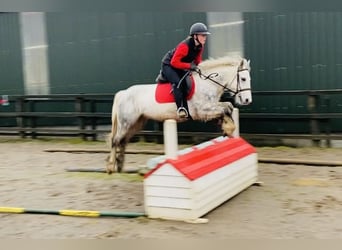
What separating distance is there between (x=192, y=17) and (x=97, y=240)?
697cm

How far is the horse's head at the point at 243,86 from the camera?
6.77 meters

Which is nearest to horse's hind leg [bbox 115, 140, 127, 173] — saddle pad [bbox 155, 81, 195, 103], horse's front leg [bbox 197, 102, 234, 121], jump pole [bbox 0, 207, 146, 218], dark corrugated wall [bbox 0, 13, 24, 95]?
saddle pad [bbox 155, 81, 195, 103]

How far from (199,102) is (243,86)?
630mm

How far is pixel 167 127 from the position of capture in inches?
198

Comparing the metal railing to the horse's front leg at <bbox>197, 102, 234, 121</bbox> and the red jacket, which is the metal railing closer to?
the horse's front leg at <bbox>197, 102, 234, 121</bbox>

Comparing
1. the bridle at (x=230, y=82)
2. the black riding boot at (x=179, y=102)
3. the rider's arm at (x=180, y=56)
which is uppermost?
the rider's arm at (x=180, y=56)

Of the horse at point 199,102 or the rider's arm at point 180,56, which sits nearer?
the rider's arm at point 180,56

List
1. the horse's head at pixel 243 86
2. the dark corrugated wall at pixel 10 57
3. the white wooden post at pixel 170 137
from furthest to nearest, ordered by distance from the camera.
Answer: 1. the dark corrugated wall at pixel 10 57
2. the horse's head at pixel 243 86
3. the white wooden post at pixel 170 137

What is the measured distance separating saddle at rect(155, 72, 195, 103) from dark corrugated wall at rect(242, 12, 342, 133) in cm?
337

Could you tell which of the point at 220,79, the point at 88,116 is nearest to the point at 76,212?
the point at 220,79

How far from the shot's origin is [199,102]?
692 centimetres

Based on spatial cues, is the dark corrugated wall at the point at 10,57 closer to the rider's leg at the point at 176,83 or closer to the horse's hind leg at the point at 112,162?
the horse's hind leg at the point at 112,162

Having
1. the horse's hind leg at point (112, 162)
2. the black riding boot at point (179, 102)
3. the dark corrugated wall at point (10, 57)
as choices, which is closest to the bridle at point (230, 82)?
the black riding boot at point (179, 102)

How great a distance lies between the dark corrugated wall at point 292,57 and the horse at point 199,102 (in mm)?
3098
